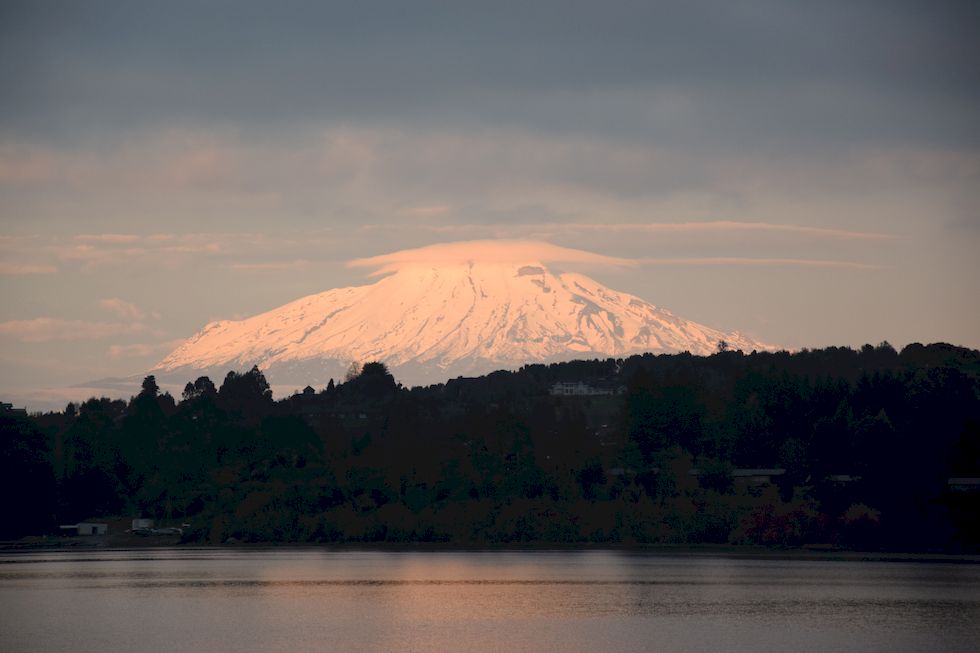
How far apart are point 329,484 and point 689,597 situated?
8347 centimetres

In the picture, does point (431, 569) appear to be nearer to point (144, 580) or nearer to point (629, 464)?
point (144, 580)

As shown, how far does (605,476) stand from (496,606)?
75.6 metres

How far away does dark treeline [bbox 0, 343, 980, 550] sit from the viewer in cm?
14425

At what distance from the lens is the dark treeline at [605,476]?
144 meters

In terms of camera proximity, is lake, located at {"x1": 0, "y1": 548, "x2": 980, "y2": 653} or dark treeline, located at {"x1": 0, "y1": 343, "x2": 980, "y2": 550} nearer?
lake, located at {"x1": 0, "y1": 548, "x2": 980, "y2": 653}

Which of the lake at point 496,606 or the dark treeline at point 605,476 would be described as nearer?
the lake at point 496,606

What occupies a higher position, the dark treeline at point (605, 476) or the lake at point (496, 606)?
the dark treeline at point (605, 476)

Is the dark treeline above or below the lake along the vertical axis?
above

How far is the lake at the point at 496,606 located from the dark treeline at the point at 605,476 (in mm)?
11345

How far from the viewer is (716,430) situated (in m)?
176

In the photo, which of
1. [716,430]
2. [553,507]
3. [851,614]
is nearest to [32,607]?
[851,614]

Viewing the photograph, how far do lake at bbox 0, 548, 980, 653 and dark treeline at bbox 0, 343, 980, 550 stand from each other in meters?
11.3

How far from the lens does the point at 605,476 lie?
169m

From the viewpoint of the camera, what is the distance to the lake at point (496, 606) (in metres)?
76.4
